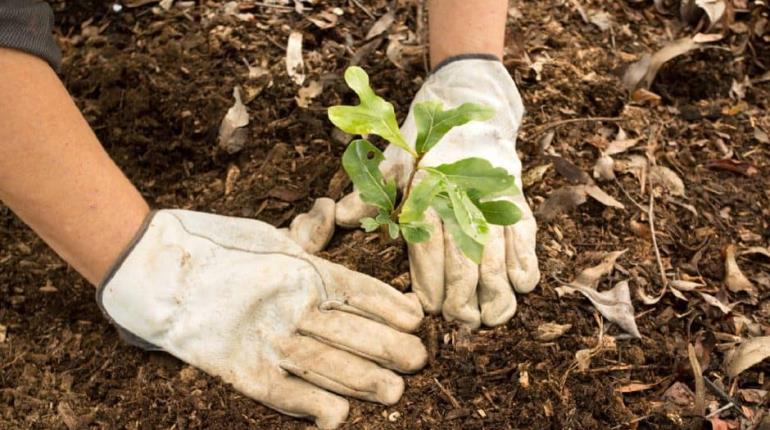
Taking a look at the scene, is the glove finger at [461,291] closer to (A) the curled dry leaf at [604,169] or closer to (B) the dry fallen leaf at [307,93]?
(A) the curled dry leaf at [604,169]

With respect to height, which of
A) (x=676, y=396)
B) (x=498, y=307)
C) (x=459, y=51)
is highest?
(x=459, y=51)

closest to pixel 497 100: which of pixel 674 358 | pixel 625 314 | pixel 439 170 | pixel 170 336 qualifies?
pixel 439 170

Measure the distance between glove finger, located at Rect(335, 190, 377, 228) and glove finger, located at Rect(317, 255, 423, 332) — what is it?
0.56ft

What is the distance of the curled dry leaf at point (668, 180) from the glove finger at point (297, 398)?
1297mm

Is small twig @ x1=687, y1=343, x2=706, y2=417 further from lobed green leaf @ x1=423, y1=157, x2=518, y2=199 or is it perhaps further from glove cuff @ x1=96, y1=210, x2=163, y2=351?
glove cuff @ x1=96, y1=210, x2=163, y2=351

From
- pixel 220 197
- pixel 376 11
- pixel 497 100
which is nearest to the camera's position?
pixel 497 100

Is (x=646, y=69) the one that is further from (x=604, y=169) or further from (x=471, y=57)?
(x=471, y=57)

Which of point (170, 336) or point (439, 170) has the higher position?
point (439, 170)

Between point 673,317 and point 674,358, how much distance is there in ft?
0.47

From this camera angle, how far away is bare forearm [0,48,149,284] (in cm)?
182

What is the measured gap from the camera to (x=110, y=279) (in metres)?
2.03

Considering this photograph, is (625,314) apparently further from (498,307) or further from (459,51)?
(459,51)

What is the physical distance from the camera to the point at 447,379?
2.01 m

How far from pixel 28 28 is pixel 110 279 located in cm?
70
